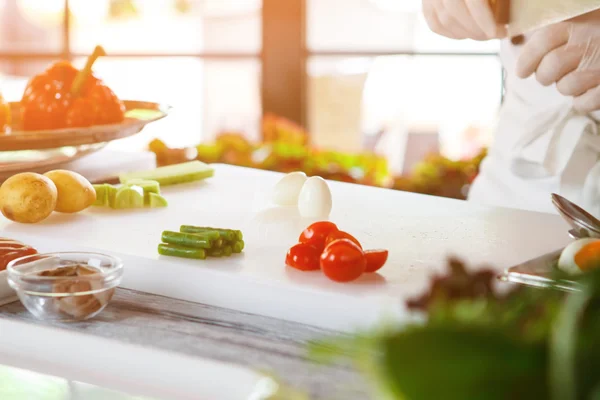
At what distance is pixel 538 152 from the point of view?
73.7 inches

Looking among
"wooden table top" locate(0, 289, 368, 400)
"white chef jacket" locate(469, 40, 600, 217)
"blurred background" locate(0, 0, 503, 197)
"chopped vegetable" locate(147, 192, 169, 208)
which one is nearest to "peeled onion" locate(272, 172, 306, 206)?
"chopped vegetable" locate(147, 192, 169, 208)

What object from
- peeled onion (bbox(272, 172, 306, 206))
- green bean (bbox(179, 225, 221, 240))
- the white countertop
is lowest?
the white countertop

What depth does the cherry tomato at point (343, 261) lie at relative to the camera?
1.13m

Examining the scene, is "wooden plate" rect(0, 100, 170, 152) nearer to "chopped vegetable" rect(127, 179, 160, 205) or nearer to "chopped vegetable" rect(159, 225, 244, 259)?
"chopped vegetable" rect(127, 179, 160, 205)

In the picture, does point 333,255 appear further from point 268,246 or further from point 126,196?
point 126,196

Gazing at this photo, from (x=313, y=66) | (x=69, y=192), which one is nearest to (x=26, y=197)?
(x=69, y=192)

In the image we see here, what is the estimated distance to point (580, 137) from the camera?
1812mm

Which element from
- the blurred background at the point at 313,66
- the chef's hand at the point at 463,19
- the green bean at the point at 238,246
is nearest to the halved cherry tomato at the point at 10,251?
the green bean at the point at 238,246

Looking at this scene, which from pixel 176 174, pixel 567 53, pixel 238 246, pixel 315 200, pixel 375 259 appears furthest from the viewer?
pixel 176 174

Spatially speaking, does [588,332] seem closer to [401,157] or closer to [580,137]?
[580,137]

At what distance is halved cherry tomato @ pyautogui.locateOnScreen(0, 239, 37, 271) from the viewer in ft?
4.06

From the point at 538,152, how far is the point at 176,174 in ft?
2.57

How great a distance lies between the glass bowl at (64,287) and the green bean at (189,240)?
5.7 inches

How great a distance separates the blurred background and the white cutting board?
183cm
